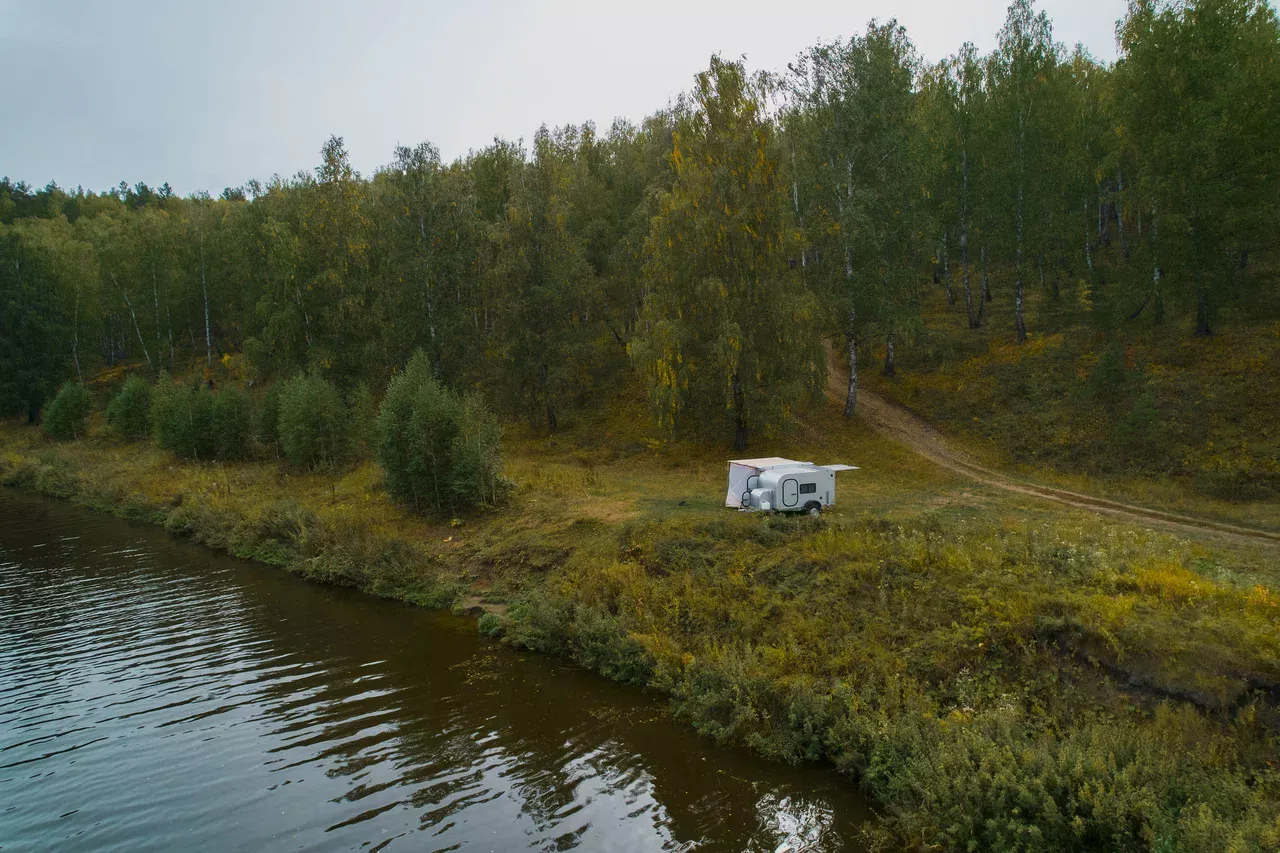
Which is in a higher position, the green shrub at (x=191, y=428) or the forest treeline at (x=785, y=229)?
the forest treeline at (x=785, y=229)

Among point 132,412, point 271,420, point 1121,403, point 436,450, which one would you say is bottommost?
point 436,450

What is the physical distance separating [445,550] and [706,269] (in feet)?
53.2

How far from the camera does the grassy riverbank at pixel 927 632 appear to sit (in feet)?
33.8

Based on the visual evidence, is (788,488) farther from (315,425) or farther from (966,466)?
(315,425)

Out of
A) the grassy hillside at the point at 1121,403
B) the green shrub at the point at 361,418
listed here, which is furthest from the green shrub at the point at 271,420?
the grassy hillside at the point at 1121,403

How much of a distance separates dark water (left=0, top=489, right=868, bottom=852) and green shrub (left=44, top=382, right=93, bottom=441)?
130 feet

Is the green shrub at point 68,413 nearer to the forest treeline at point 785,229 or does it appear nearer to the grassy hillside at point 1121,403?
the forest treeline at point 785,229

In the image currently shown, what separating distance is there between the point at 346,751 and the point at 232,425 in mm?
34095

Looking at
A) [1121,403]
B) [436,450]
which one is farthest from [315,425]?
[1121,403]

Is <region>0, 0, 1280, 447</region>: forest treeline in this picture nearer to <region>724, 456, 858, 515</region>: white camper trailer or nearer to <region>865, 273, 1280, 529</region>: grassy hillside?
<region>865, 273, 1280, 529</region>: grassy hillside

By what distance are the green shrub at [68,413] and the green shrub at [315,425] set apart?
2844 cm

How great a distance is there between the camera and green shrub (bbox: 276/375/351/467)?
1426 inches

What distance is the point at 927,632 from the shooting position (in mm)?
14891

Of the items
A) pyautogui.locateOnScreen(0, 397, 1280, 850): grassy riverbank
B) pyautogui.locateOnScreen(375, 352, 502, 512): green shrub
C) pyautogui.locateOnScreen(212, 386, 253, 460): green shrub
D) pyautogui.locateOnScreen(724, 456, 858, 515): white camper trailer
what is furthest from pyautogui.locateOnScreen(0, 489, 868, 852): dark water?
pyautogui.locateOnScreen(212, 386, 253, 460): green shrub
